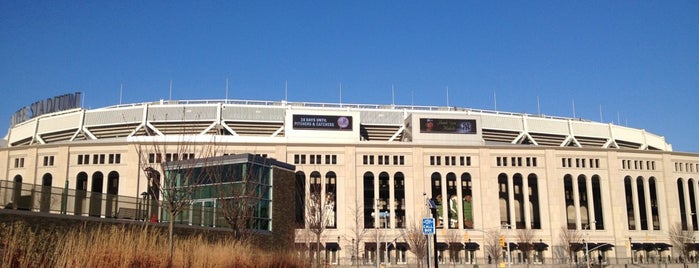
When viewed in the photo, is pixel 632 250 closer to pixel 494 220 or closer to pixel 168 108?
A: pixel 494 220

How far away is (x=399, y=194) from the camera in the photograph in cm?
10056

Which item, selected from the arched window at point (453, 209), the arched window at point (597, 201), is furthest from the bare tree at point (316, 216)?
the arched window at point (597, 201)

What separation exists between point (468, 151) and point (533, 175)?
1194 centimetres

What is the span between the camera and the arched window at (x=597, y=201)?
103312mm

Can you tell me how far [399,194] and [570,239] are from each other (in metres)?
26.9

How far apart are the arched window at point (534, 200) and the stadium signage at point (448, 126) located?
485 inches

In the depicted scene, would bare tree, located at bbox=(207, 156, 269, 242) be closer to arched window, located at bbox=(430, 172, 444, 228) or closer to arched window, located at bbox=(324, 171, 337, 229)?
arched window, located at bbox=(324, 171, 337, 229)

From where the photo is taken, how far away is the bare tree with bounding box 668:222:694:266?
96.5m

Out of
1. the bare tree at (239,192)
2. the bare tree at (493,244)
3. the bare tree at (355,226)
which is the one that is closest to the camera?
the bare tree at (239,192)

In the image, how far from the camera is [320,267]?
30422 millimetres

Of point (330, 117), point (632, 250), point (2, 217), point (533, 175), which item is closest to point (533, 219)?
point (533, 175)

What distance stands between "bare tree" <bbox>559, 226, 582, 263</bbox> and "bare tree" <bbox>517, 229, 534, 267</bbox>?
15.2 ft

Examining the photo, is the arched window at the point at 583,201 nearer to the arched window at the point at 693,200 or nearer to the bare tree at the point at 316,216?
the arched window at the point at 693,200

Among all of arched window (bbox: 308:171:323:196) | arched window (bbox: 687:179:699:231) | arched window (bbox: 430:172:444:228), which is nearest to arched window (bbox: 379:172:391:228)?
arched window (bbox: 430:172:444:228)
